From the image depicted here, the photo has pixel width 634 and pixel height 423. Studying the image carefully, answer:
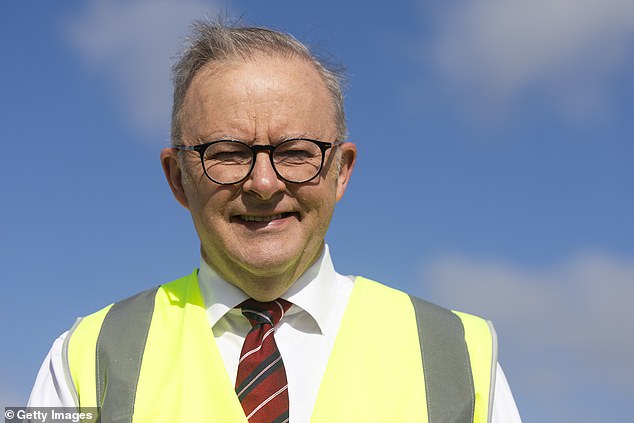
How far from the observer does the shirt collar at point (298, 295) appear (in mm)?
3430

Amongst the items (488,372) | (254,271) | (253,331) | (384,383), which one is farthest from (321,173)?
(488,372)

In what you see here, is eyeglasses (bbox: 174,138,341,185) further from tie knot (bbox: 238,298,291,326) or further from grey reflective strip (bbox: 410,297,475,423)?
grey reflective strip (bbox: 410,297,475,423)

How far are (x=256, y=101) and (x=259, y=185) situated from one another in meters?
0.38

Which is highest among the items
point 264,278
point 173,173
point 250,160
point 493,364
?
point 173,173

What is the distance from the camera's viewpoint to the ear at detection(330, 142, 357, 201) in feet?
11.9

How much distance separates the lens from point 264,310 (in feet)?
11.1

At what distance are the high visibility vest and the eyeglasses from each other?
26.7 inches

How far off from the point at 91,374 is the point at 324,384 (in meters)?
1.04

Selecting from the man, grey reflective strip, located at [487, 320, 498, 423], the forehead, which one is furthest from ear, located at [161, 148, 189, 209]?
grey reflective strip, located at [487, 320, 498, 423]

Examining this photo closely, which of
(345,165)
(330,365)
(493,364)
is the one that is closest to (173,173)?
(345,165)

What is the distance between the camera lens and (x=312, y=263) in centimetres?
354

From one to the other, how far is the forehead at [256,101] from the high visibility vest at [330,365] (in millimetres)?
825

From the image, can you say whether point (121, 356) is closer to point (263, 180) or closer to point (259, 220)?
point (259, 220)

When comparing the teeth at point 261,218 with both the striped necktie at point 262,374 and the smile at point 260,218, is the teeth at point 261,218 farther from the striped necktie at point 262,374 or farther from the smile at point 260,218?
the striped necktie at point 262,374
